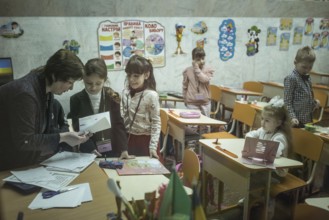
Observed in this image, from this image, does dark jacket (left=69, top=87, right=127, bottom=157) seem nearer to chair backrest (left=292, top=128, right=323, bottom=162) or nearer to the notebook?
the notebook

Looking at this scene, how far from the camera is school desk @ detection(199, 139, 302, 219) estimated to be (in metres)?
2.20

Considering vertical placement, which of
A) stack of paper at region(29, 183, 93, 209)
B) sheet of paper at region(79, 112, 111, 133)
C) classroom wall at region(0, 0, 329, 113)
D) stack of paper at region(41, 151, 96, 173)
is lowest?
stack of paper at region(29, 183, 93, 209)

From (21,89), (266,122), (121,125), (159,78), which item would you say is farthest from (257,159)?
(159,78)

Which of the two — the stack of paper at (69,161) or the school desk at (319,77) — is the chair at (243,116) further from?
the school desk at (319,77)

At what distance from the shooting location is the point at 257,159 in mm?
2209

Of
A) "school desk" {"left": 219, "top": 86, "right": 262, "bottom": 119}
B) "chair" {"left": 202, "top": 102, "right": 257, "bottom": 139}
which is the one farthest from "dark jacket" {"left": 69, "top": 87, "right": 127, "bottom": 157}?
"school desk" {"left": 219, "top": 86, "right": 262, "bottom": 119}

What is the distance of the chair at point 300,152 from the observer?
242 cm

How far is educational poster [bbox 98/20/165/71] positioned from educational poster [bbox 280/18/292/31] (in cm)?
282

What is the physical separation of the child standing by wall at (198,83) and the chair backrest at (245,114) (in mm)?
760

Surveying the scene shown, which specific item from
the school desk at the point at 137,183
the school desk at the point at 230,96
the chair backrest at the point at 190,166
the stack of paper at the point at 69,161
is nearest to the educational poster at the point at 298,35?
the school desk at the point at 230,96

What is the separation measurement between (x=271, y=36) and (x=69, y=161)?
5.60 m

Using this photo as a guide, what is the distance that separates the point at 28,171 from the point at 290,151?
2.04m

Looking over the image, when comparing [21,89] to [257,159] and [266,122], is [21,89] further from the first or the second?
[266,122]

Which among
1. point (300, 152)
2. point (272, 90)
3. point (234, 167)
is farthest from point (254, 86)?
point (234, 167)
